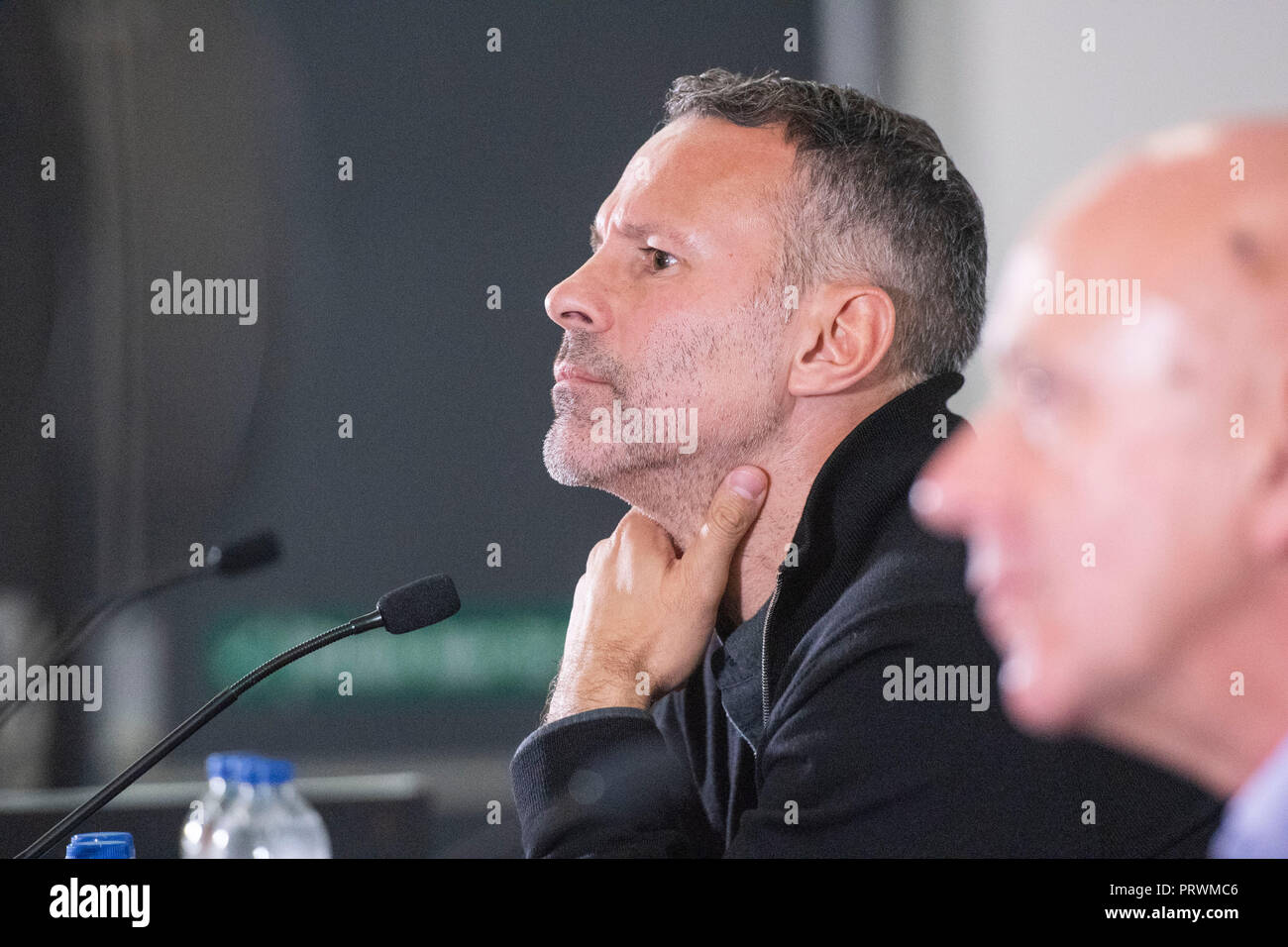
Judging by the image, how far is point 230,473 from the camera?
4.78ft

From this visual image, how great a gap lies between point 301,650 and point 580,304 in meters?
0.48

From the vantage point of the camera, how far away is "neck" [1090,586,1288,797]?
1.05m

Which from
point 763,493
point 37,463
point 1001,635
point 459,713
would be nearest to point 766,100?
point 763,493

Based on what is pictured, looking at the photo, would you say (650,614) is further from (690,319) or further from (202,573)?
(202,573)

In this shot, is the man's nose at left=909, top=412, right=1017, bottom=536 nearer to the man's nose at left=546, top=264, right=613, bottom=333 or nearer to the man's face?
the man's face

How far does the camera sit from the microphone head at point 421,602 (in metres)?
1.25

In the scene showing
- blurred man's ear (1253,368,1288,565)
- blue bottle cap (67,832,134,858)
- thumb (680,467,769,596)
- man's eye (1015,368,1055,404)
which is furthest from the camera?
thumb (680,467,769,596)

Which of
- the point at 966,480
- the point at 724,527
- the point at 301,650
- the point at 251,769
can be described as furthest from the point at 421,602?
the point at 966,480

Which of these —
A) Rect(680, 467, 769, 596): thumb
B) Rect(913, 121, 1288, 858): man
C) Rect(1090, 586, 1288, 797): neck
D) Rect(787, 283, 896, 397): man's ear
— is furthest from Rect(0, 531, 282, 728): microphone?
Rect(1090, 586, 1288, 797): neck

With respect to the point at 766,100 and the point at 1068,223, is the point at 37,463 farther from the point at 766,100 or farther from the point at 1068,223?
the point at 1068,223

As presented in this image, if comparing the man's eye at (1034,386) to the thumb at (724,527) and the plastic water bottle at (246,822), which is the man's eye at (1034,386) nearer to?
the thumb at (724,527)

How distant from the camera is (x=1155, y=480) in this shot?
3.60 feet

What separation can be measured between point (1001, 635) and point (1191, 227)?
0.40m

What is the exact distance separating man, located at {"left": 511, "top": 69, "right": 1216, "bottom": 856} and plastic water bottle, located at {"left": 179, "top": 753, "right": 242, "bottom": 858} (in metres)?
0.38
